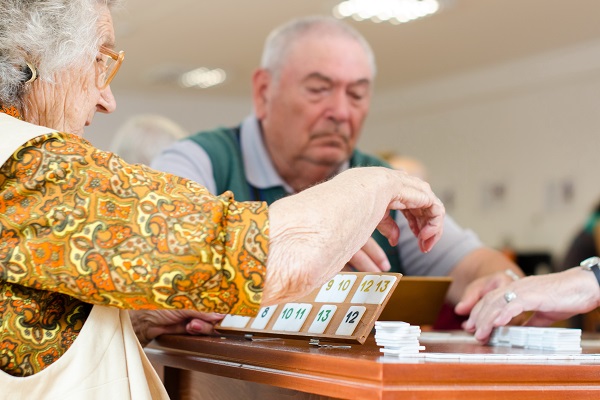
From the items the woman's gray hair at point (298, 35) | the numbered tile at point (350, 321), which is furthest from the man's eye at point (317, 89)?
the numbered tile at point (350, 321)

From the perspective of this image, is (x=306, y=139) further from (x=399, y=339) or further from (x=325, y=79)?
(x=399, y=339)

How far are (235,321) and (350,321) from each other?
31cm

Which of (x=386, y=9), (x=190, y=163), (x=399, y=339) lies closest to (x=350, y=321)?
(x=399, y=339)

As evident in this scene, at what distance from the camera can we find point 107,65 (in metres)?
1.34

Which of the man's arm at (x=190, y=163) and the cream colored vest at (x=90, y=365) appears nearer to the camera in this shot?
the cream colored vest at (x=90, y=365)

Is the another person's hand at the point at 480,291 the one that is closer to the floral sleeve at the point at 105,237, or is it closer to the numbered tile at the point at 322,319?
the numbered tile at the point at 322,319

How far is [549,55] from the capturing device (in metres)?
7.19

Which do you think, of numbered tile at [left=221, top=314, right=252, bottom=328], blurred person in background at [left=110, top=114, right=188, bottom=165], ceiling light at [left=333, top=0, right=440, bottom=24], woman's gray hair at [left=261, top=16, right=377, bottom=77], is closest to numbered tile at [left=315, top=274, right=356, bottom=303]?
numbered tile at [left=221, top=314, right=252, bottom=328]

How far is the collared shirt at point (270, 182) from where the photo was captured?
7.84ft

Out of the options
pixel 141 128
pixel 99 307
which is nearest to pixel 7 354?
pixel 99 307

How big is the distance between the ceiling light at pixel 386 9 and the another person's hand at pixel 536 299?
4372 millimetres

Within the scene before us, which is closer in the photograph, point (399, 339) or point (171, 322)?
point (399, 339)

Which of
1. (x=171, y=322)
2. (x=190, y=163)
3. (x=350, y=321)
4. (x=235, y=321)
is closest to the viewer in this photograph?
(x=350, y=321)

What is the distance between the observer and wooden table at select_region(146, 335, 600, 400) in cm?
100
